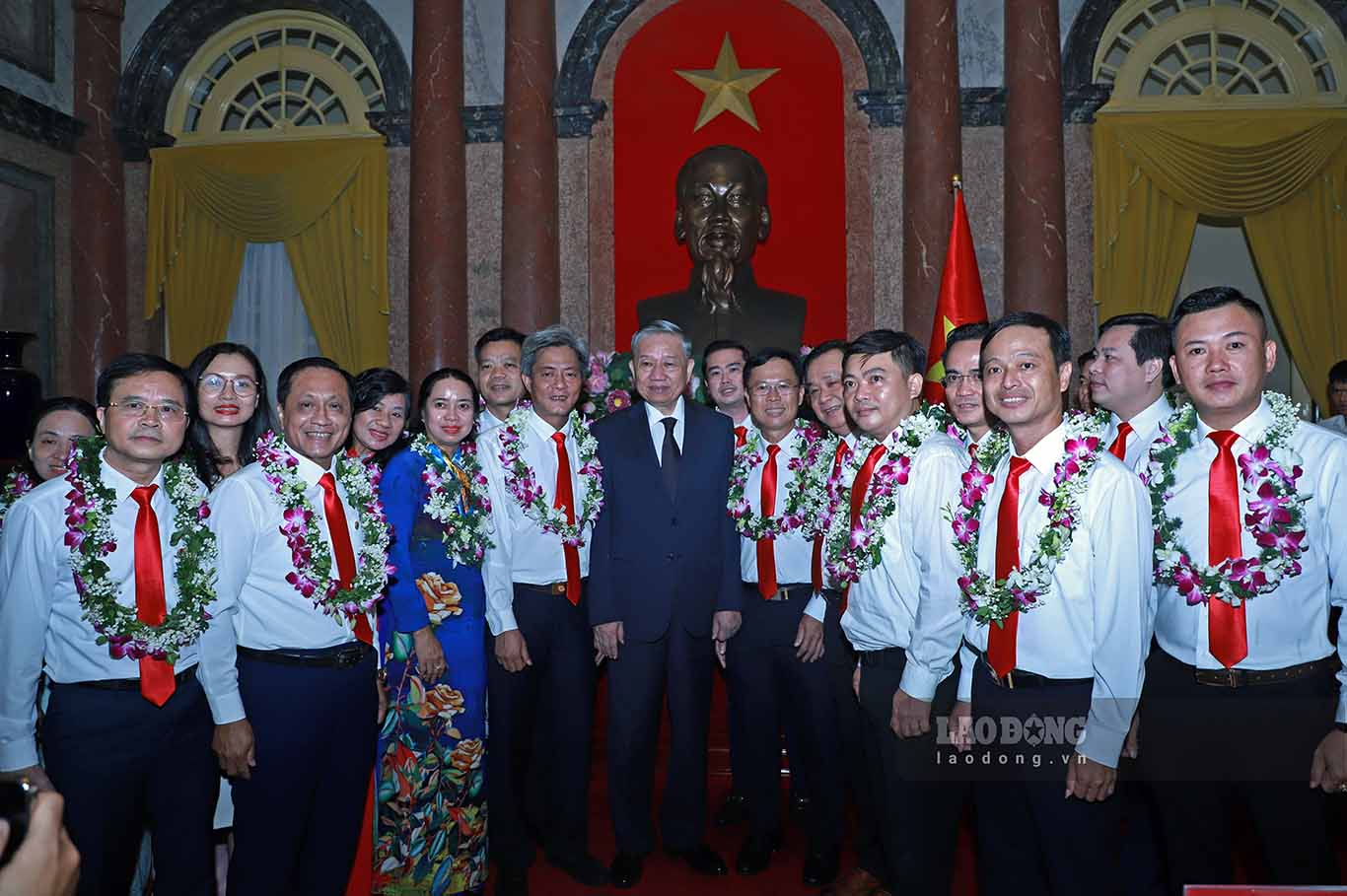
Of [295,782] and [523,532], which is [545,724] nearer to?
[523,532]

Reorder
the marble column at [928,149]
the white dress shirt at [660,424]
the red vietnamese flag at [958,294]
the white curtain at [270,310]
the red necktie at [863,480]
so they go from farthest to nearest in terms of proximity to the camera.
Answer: the white curtain at [270,310], the marble column at [928,149], the red vietnamese flag at [958,294], the white dress shirt at [660,424], the red necktie at [863,480]

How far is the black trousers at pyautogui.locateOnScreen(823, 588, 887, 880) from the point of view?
11.6 feet

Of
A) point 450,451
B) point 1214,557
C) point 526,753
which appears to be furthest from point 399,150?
point 1214,557

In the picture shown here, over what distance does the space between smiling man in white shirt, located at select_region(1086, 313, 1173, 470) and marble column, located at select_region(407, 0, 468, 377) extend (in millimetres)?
6011

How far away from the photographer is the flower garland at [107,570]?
103 inches

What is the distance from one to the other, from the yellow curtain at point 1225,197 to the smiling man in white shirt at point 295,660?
7.51 m

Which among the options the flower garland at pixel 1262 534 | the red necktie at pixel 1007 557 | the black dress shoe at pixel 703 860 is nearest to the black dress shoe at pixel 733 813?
the black dress shoe at pixel 703 860

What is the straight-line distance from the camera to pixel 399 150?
30.2 feet

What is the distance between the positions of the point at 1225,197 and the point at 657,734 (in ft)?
25.4

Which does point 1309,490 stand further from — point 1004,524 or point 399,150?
point 399,150

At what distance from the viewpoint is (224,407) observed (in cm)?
327

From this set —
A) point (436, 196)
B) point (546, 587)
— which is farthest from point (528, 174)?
point (546, 587)

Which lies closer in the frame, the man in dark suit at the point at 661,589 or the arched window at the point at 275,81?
the man in dark suit at the point at 661,589

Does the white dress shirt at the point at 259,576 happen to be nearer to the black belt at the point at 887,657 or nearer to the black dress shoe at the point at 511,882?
the black dress shoe at the point at 511,882
